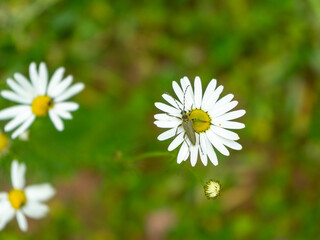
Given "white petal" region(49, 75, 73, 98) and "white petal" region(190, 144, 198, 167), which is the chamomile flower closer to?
"white petal" region(190, 144, 198, 167)

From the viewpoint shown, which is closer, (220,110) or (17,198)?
(220,110)

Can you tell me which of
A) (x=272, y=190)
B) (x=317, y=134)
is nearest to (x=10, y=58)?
(x=272, y=190)

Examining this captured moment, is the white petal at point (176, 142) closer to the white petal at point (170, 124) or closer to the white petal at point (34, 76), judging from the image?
the white petal at point (170, 124)

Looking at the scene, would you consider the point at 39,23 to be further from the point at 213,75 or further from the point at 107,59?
the point at 213,75

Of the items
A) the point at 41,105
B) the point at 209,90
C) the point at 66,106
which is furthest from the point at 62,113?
the point at 209,90

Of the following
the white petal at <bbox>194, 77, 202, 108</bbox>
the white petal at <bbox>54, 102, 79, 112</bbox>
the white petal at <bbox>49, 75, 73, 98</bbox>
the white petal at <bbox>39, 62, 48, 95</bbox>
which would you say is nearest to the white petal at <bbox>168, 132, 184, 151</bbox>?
the white petal at <bbox>194, 77, 202, 108</bbox>

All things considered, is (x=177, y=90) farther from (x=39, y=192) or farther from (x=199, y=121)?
(x=39, y=192)

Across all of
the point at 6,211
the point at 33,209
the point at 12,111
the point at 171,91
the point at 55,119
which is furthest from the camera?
the point at 171,91

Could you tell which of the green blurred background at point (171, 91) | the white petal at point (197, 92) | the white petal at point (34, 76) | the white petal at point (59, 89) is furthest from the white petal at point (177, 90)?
the green blurred background at point (171, 91)
